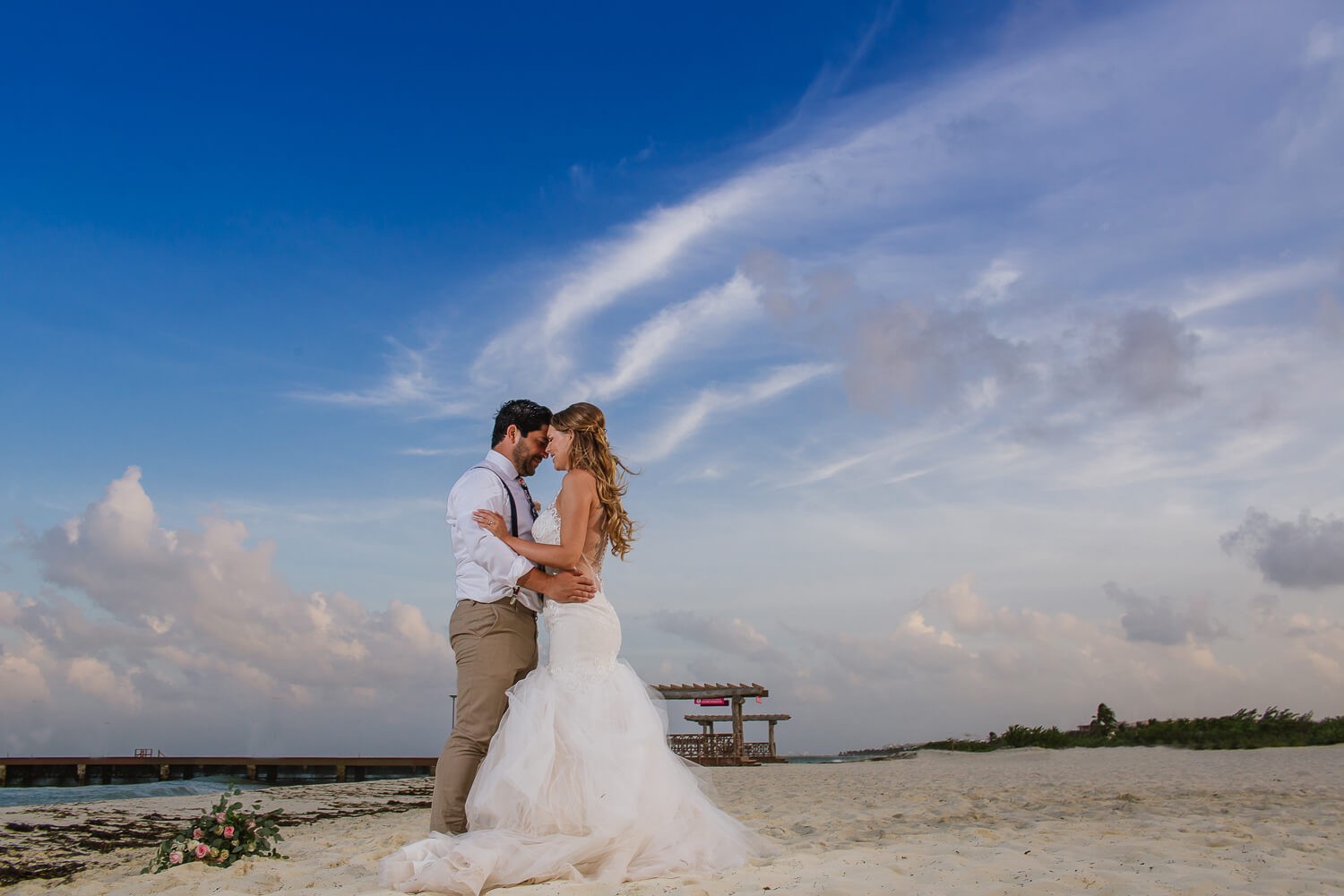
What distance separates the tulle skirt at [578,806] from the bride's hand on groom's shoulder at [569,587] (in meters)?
0.38

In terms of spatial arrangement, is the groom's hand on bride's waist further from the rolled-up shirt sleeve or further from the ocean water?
the ocean water

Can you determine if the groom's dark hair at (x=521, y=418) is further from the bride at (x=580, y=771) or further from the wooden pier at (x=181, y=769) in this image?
the wooden pier at (x=181, y=769)

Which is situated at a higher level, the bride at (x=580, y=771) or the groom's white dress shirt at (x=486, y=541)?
the groom's white dress shirt at (x=486, y=541)

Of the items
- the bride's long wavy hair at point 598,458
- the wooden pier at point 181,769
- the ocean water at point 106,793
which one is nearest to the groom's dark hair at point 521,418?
the bride's long wavy hair at point 598,458

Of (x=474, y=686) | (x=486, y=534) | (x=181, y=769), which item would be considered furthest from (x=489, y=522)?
(x=181, y=769)

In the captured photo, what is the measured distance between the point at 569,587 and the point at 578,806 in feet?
3.66

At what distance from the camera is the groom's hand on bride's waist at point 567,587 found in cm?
483

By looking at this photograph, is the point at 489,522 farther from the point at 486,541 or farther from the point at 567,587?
the point at 567,587

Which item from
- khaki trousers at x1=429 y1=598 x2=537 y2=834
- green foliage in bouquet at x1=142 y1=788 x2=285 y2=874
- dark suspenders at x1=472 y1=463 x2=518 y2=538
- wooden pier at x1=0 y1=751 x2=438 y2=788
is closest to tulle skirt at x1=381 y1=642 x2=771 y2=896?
khaki trousers at x1=429 y1=598 x2=537 y2=834

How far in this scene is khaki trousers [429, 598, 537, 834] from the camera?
4.68m

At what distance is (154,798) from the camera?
53.9 feet

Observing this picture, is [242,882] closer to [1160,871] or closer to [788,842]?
[788,842]

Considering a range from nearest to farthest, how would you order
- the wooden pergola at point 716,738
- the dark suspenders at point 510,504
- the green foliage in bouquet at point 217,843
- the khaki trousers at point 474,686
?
1. the khaki trousers at point 474,686
2. the dark suspenders at point 510,504
3. the green foliage in bouquet at point 217,843
4. the wooden pergola at point 716,738

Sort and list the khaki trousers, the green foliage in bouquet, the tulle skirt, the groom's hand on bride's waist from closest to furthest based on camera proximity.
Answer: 1. the tulle skirt
2. the khaki trousers
3. the groom's hand on bride's waist
4. the green foliage in bouquet
